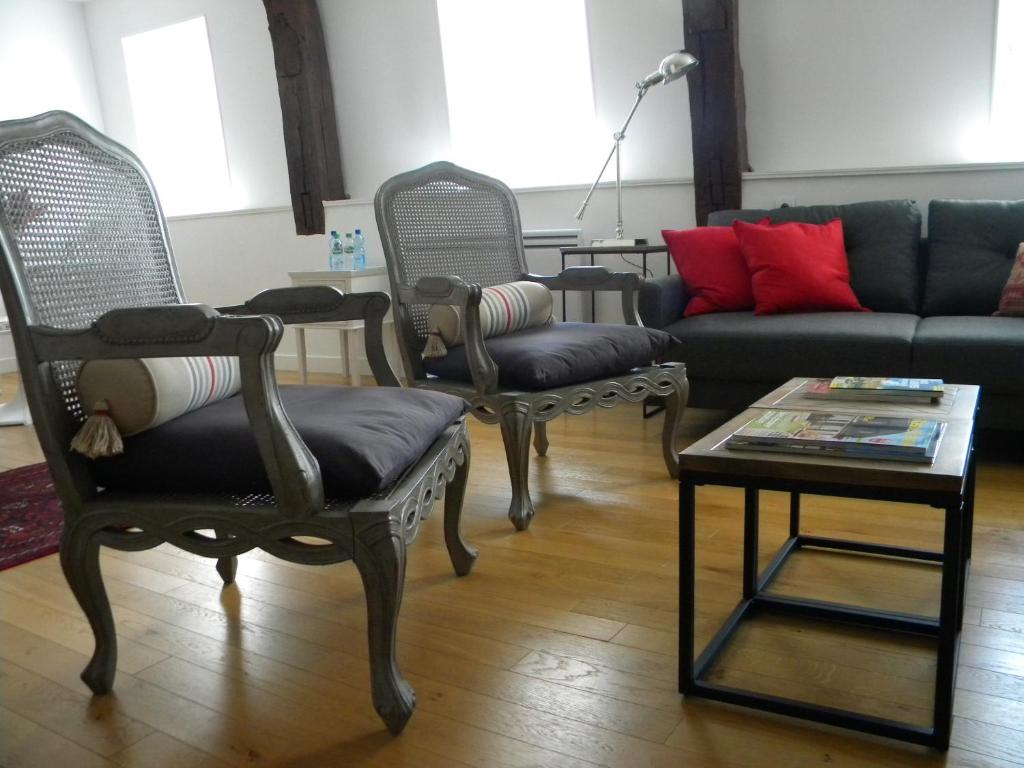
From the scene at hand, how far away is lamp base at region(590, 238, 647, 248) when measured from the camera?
3580 millimetres

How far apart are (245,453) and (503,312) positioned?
4.10ft

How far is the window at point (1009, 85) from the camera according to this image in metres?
3.22

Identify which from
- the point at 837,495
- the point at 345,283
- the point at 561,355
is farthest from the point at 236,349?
the point at 345,283

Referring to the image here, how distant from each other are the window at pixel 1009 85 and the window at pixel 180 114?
4011mm

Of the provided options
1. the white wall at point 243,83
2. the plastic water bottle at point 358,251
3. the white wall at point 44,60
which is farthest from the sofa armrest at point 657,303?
the white wall at point 44,60

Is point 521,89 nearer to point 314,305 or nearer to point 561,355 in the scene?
point 561,355

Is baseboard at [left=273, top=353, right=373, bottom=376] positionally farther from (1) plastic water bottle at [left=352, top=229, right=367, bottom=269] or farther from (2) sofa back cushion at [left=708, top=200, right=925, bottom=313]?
(2) sofa back cushion at [left=708, top=200, right=925, bottom=313]

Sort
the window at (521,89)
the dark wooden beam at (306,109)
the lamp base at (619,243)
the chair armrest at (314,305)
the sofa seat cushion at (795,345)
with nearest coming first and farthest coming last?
the chair armrest at (314,305) → the sofa seat cushion at (795,345) → the lamp base at (619,243) → the window at (521,89) → the dark wooden beam at (306,109)

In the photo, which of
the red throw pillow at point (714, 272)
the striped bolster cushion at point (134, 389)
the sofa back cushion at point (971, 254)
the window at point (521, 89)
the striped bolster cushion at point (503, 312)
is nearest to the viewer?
the striped bolster cushion at point (134, 389)

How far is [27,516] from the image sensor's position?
252cm

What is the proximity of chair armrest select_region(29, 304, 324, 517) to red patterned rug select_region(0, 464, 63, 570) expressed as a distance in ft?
3.66

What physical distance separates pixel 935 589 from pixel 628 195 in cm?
249

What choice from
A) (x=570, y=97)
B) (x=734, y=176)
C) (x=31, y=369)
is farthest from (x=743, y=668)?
(x=570, y=97)

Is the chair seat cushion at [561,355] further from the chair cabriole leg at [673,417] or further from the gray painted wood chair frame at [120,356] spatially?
the gray painted wood chair frame at [120,356]
